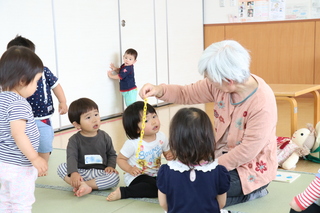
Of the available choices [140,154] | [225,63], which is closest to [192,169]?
[225,63]

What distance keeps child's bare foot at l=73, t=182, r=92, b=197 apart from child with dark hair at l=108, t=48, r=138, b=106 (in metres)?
2.64

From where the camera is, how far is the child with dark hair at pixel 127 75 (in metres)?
5.06

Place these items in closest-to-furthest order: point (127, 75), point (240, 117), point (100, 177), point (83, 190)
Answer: point (240, 117) < point (83, 190) < point (100, 177) < point (127, 75)

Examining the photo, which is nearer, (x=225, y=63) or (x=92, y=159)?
(x=225, y=63)

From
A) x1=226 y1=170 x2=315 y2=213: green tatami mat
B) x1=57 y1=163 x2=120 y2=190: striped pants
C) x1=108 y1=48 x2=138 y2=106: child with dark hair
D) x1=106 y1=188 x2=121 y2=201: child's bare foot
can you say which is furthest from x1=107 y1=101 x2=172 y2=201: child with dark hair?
x1=108 y1=48 x2=138 y2=106: child with dark hair

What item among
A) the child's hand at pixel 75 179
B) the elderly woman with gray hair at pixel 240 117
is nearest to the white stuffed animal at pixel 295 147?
the elderly woman with gray hair at pixel 240 117

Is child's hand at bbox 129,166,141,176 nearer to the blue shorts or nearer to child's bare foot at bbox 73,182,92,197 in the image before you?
child's bare foot at bbox 73,182,92,197

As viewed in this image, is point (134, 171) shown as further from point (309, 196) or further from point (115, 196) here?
point (309, 196)

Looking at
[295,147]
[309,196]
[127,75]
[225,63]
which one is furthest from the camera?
[127,75]

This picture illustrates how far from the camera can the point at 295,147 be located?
308 cm

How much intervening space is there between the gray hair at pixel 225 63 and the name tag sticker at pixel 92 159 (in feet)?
3.15

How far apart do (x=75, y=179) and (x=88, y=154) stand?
0.60 feet

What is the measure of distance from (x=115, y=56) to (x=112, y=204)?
3.05 meters

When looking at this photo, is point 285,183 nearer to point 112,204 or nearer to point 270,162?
point 270,162
